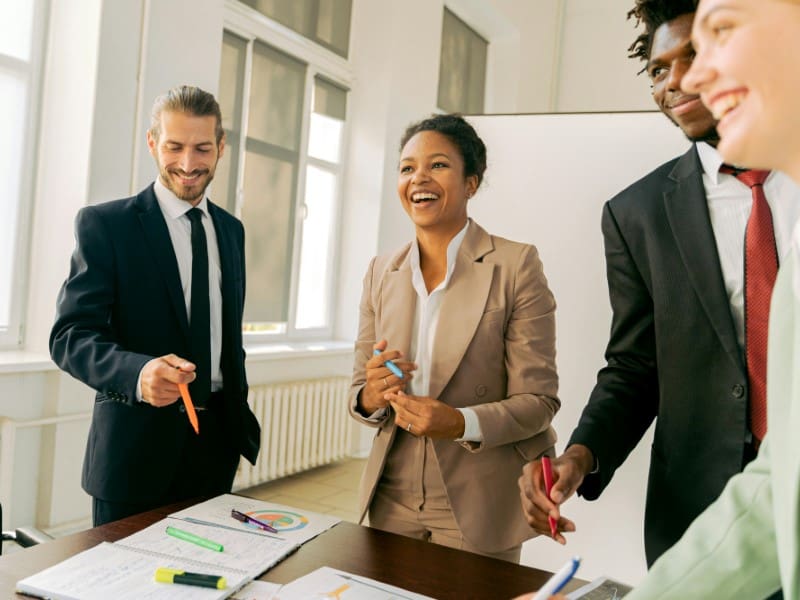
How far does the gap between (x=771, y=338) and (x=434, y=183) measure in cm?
115

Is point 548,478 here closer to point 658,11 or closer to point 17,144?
point 658,11

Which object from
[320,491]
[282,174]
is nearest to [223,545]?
[320,491]

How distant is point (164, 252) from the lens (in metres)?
1.72

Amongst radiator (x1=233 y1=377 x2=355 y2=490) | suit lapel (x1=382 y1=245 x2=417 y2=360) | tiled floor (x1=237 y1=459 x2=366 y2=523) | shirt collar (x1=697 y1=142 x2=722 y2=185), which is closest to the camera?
shirt collar (x1=697 y1=142 x2=722 y2=185)

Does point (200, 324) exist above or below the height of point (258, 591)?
above

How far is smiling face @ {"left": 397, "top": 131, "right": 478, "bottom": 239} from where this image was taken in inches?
69.9

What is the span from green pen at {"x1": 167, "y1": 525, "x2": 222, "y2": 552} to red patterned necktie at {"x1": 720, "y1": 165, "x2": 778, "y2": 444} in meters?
1.00

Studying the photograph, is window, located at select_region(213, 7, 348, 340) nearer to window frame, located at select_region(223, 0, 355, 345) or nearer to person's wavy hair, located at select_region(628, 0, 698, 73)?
window frame, located at select_region(223, 0, 355, 345)

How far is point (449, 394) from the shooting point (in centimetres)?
168

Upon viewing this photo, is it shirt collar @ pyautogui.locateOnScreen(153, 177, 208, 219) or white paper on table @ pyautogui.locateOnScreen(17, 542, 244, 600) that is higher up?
shirt collar @ pyautogui.locateOnScreen(153, 177, 208, 219)

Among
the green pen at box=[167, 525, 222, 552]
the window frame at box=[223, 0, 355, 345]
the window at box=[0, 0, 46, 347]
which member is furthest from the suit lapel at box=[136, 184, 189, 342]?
the window frame at box=[223, 0, 355, 345]

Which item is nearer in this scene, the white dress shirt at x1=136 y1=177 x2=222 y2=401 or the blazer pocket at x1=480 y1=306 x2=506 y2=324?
the blazer pocket at x1=480 y1=306 x2=506 y2=324

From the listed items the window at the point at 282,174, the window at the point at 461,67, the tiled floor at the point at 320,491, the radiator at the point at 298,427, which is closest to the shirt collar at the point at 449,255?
the tiled floor at the point at 320,491

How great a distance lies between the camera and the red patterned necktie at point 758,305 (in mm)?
1278
